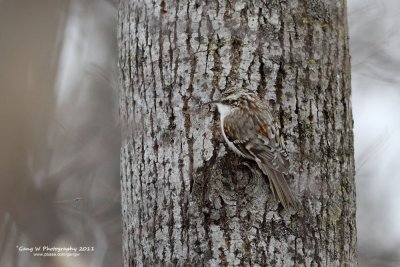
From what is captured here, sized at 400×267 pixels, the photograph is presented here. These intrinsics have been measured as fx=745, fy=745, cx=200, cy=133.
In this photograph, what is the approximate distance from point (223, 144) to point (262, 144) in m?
0.24

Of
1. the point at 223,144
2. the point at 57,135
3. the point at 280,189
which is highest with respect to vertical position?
the point at 57,135

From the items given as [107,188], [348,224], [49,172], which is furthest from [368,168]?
[348,224]

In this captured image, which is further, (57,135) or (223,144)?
(57,135)

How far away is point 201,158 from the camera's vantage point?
2.55 metres

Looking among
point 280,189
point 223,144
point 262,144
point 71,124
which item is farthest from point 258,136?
point 71,124

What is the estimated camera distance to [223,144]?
101 inches

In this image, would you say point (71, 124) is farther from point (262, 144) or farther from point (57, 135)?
point (262, 144)

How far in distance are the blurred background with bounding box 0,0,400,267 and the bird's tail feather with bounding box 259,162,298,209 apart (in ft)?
7.49

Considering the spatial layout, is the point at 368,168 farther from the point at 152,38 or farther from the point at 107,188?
the point at 152,38

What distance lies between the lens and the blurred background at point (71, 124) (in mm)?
4793

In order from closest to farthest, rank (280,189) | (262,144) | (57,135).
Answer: (280,189) < (262,144) < (57,135)

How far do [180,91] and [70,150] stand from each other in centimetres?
250

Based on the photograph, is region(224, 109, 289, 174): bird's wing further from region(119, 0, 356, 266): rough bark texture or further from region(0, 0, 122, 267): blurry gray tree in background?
region(0, 0, 122, 267): blurry gray tree in background

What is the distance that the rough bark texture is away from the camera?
2512 millimetres
